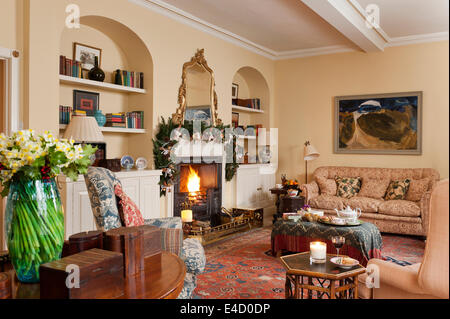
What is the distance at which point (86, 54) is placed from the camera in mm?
4426

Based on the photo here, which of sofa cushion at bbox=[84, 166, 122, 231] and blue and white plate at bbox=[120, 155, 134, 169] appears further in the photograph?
blue and white plate at bbox=[120, 155, 134, 169]

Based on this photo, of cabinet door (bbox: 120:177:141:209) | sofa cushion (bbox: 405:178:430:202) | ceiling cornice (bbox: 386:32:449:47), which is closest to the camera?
cabinet door (bbox: 120:177:141:209)

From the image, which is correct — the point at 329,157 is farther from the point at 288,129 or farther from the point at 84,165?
the point at 84,165

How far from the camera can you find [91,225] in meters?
3.78

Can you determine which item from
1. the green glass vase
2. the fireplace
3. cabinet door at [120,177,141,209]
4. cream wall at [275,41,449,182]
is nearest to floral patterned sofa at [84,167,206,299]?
the green glass vase

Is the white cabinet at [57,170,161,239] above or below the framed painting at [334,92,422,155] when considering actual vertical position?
below

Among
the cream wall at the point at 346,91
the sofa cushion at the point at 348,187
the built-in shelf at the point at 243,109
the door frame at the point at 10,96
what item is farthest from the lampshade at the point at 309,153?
the door frame at the point at 10,96

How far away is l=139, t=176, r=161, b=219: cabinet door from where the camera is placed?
4438mm

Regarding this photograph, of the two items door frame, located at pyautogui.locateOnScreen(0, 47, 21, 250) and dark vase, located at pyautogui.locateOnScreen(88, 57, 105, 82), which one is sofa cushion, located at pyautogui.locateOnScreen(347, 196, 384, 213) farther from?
door frame, located at pyautogui.locateOnScreen(0, 47, 21, 250)

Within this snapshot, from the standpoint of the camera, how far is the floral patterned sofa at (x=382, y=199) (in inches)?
204

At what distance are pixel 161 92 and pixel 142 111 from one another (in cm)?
35

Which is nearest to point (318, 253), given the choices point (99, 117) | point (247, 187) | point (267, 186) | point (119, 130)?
point (119, 130)

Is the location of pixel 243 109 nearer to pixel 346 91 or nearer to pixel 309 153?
pixel 309 153

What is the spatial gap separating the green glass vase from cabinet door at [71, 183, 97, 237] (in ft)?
6.86
